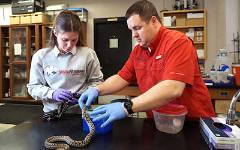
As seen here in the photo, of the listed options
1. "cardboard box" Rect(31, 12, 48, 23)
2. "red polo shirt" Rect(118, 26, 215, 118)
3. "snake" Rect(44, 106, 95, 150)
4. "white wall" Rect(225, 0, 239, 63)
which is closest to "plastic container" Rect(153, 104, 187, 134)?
"red polo shirt" Rect(118, 26, 215, 118)

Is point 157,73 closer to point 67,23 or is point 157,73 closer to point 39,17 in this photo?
point 67,23

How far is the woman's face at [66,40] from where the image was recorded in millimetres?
1352

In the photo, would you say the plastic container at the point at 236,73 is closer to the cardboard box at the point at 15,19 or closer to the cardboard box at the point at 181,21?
the cardboard box at the point at 181,21

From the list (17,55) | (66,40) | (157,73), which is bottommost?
(157,73)

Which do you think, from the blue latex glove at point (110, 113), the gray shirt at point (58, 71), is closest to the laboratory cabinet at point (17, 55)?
the gray shirt at point (58, 71)

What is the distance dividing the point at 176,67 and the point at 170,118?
228 mm

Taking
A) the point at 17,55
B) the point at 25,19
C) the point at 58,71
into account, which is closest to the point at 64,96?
the point at 58,71

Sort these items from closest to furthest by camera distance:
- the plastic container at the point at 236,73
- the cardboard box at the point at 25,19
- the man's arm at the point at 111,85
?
the man's arm at the point at 111,85, the plastic container at the point at 236,73, the cardboard box at the point at 25,19

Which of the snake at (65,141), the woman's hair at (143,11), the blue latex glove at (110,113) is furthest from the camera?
the woman's hair at (143,11)

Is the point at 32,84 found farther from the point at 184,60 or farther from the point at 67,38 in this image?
the point at 184,60

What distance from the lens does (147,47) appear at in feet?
4.20

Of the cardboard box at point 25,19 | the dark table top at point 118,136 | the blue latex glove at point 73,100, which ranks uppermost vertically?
the cardboard box at point 25,19

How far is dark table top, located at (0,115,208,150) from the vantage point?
→ 88 cm

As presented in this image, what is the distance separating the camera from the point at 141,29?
1168 millimetres
